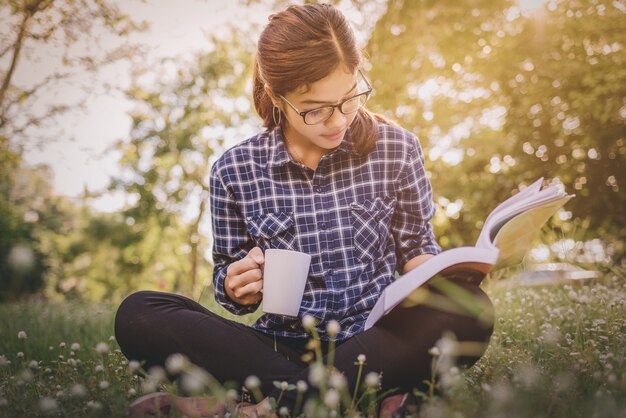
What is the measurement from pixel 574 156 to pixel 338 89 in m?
7.36

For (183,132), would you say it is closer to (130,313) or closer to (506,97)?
(506,97)

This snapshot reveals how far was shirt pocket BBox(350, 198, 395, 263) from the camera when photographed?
2299mm

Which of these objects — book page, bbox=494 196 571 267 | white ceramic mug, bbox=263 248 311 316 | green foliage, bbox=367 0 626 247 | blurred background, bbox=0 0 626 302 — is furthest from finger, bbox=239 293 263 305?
green foliage, bbox=367 0 626 247

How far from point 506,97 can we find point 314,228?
7.35 m

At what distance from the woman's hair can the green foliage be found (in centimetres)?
417

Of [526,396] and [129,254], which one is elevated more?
[526,396]

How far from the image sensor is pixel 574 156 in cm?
843

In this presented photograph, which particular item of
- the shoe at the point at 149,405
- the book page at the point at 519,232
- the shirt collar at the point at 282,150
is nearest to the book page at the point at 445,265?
the book page at the point at 519,232

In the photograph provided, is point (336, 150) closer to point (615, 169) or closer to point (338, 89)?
Result: point (338, 89)

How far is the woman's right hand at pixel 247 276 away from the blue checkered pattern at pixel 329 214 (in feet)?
0.72

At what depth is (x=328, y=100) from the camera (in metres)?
2.22

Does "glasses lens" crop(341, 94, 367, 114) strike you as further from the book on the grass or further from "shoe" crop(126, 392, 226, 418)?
"shoe" crop(126, 392, 226, 418)

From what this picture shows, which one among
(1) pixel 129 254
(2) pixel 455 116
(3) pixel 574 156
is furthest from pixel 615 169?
(1) pixel 129 254

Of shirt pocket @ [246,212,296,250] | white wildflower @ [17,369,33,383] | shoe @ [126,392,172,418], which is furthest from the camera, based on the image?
shirt pocket @ [246,212,296,250]
